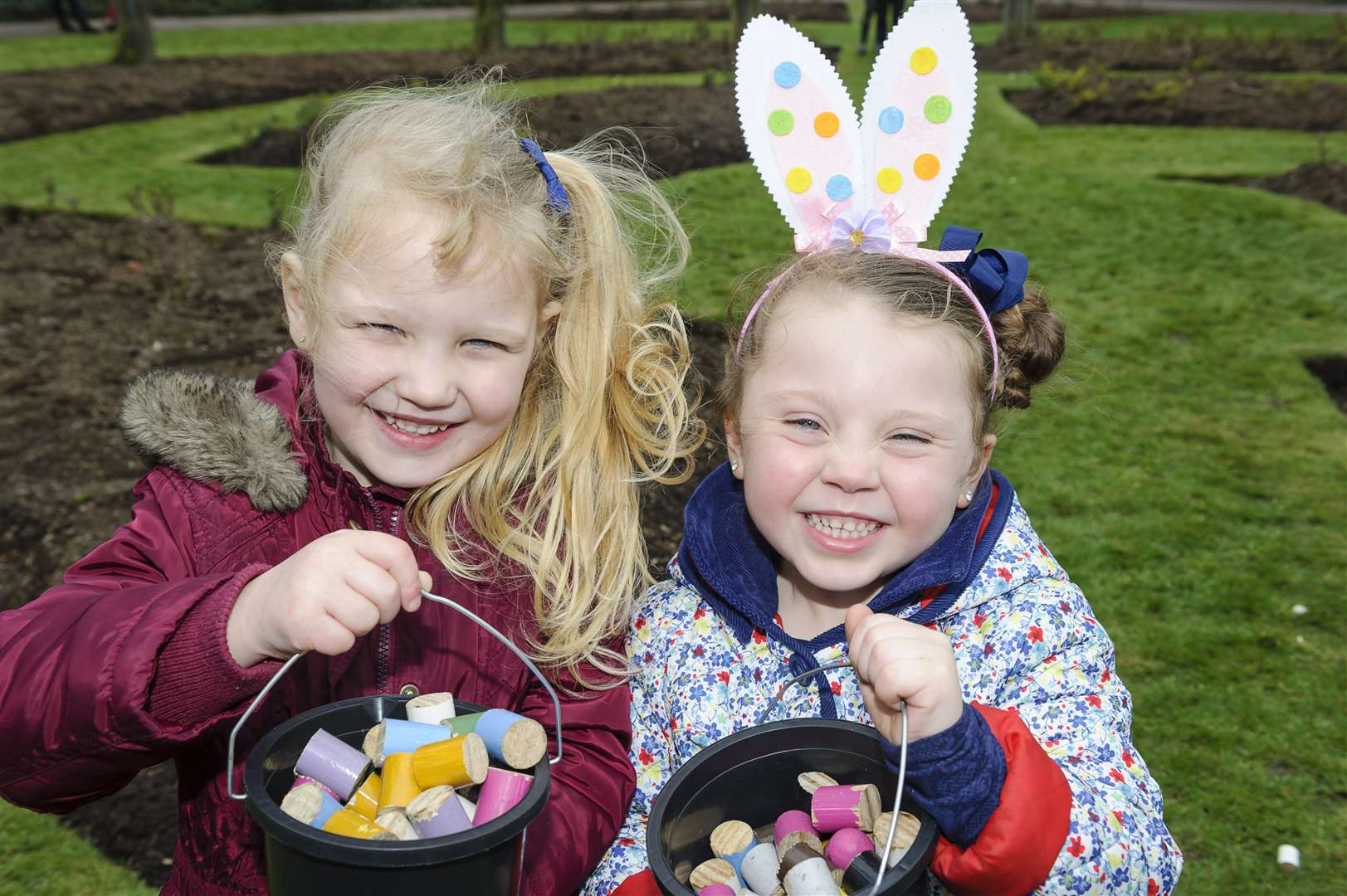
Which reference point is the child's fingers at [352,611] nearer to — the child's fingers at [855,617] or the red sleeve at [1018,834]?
the child's fingers at [855,617]

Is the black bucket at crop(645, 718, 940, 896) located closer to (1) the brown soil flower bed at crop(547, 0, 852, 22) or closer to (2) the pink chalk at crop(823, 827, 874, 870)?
(2) the pink chalk at crop(823, 827, 874, 870)

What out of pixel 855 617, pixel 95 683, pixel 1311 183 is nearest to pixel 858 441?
pixel 855 617

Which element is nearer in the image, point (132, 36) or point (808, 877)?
point (808, 877)

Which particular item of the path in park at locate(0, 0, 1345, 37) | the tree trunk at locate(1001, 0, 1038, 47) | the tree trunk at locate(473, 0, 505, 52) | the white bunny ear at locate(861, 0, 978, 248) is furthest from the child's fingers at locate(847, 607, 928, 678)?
the path in park at locate(0, 0, 1345, 37)

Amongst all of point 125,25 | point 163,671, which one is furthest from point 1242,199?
point 125,25

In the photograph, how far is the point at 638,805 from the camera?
2.13 meters

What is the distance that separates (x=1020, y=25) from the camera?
1494 centimetres

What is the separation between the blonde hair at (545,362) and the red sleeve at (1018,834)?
713 mm

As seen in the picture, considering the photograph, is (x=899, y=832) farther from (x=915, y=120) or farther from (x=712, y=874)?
(x=915, y=120)

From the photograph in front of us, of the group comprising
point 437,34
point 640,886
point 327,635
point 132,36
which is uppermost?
point 327,635

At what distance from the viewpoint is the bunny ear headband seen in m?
2.12

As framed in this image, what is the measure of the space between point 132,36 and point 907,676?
14971 millimetres

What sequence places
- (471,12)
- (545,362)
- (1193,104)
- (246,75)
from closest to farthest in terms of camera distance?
(545,362)
(1193,104)
(246,75)
(471,12)

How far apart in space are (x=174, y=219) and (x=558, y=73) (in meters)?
6.71
